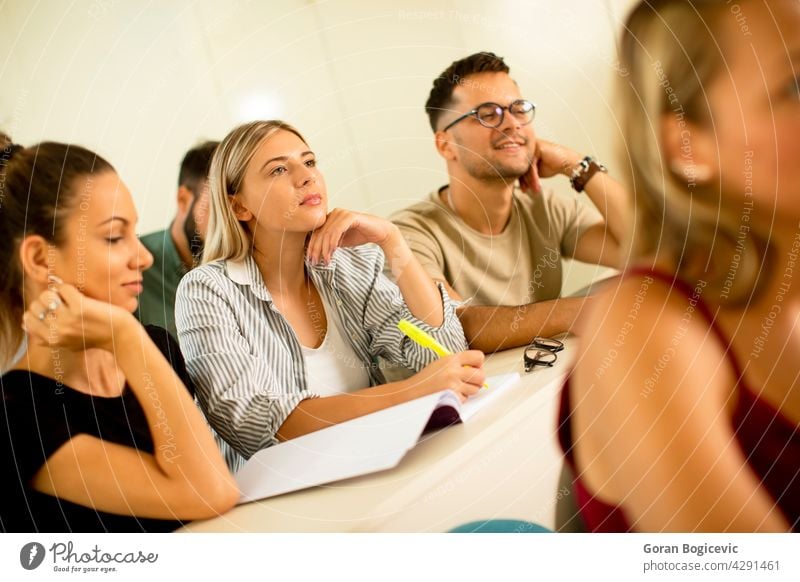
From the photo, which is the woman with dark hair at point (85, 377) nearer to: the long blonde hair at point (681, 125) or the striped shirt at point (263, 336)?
the striped shirt at point (263, 336)

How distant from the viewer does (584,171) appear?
648mm

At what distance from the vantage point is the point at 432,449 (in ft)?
1.73

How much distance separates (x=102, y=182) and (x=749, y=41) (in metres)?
0.50

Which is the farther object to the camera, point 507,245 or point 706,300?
point 507,245

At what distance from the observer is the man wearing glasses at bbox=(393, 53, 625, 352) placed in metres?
0.63

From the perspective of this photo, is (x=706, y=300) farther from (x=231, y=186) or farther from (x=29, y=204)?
(x=29, y=204)

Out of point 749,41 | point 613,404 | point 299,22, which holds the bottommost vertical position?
point 613,404

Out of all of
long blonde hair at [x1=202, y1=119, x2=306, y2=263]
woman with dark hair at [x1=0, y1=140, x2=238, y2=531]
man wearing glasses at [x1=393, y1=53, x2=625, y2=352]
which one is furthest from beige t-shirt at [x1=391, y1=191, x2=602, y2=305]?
woman with dark hair at [x1=0, y1=140, x2=238, y2=531]

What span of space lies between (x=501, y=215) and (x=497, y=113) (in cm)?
9

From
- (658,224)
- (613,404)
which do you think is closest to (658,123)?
(658,224)

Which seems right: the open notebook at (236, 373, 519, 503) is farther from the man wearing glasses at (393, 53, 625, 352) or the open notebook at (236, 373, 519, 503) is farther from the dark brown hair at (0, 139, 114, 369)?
the dark brown hair at (0, 139, 114, 369)

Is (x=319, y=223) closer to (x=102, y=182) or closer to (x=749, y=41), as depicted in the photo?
(x=102, y=182)

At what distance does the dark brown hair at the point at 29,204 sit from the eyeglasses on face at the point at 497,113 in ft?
1.00

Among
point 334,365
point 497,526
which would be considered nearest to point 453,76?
point 334,365
